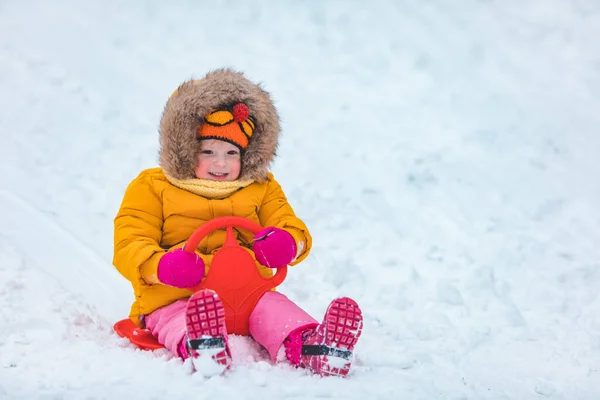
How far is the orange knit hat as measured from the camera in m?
A: 3.00

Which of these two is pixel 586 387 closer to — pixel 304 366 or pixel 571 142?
pixel 304 366

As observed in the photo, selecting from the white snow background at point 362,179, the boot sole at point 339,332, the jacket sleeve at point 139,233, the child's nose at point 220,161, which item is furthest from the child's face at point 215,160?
the boot sole at point 339,332

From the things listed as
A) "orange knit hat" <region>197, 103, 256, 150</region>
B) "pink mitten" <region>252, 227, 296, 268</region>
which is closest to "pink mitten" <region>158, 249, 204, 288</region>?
"pink mitten" <region>252, 227, 296, 268</region>

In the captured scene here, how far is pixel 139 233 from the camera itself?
2877mm

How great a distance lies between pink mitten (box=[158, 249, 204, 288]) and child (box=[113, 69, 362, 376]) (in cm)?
1

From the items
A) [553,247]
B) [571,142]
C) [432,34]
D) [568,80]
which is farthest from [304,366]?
[432,34]

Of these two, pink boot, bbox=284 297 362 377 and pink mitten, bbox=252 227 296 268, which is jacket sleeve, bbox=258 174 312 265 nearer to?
pink mitten, bbox=252 227 296 268

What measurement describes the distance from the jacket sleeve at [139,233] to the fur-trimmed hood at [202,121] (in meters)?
0.15

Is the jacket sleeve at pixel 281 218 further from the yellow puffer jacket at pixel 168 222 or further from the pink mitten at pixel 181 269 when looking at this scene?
the pink mitten at pixel 181 269

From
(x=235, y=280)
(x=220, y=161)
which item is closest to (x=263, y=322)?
(x=235, y=280)

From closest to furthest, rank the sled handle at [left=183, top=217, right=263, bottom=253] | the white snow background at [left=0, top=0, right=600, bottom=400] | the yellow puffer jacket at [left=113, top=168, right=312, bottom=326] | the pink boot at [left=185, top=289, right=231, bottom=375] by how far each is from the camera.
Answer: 1. the pink boot at [left=185, top=289, right=231, bottom=375]
2. the sled handle at [left=183, top=217, right=263, bottom=253]
3. the white snow background at [left=0, top=0, right=600, bottom=400]
4. the yellow puffer jacket at [left=113, top=168, right=312, bottom=326]

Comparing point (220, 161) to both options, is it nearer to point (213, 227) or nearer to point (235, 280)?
point (213, 227)

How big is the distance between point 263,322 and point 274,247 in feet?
1.07

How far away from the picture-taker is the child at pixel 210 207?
2.69 metres
